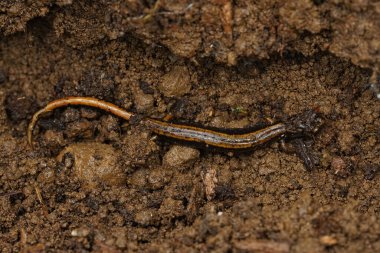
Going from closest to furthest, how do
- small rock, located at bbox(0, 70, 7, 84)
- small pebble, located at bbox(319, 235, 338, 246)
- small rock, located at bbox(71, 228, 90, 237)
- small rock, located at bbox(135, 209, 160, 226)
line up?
1. small pebble, located at bbox(319, 235, 338, 246)
2. small rock, located at bbox(71, 228, 90, 237)
3. small rock, located at bbox(135, 209, 160, 226)
4. small rock, located at bbox(0, 70, 7, 84)

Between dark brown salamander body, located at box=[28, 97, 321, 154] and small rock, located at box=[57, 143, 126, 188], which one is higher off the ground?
dark brown salamander body, located at box=[28, 97, 321, 154]

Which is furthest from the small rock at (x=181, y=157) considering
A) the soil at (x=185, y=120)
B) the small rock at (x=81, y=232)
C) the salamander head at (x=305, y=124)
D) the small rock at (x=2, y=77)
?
the small rock at (x=2, y=77)

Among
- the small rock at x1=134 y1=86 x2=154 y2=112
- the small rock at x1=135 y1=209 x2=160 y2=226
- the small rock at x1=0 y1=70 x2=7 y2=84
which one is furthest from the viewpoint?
the small rock at x1=0 y1=70 x2=7 y2=84

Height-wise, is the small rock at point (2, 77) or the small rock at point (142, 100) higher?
the small rock at point (2, 77)

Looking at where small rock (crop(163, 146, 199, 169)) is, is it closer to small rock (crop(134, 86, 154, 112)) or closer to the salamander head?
small rock (crop(134, 86, 154, 112))

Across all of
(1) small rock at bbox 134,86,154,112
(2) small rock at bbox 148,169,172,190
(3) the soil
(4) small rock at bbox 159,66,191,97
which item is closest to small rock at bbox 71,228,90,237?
(3) the soil

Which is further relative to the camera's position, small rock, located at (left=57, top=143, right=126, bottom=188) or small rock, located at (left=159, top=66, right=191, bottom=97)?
small rock, located at (left=159, top=66, right=191, bottom=97)

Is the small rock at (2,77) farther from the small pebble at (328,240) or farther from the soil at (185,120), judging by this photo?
the small pebble at (328,240)

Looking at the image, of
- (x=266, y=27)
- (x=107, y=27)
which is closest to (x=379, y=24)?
(x=266, y=27)
